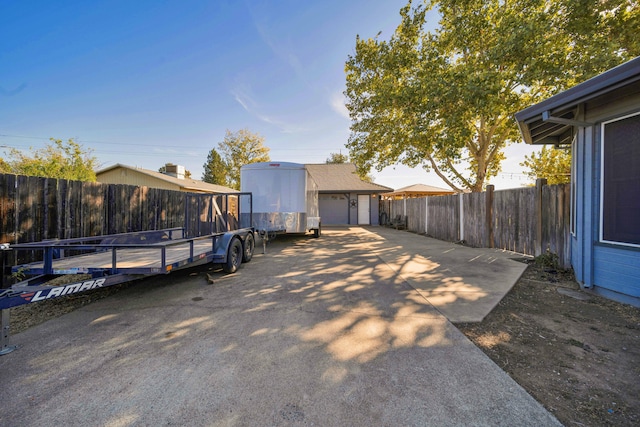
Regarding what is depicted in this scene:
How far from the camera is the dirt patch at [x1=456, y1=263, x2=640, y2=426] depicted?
1889mm

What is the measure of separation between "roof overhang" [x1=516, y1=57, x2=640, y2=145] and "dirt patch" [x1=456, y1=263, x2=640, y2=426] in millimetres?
3059

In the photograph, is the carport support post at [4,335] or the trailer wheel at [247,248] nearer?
the carport support post at [4,335]

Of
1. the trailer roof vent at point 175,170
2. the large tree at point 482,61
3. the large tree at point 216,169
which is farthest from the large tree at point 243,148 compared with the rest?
the large tree at point 482,61

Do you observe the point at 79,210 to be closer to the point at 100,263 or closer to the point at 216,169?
the point at 100,263

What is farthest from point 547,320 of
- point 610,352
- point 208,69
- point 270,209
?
point 208,69

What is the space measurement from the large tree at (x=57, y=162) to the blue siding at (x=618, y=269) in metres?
22.2

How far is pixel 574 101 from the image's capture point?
396 centimetres

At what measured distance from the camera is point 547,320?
3373 millimetres

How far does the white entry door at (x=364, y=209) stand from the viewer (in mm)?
22000

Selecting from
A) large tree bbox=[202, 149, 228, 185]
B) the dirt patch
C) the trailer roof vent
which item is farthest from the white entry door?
large tree bbox=[202, 149, 228, 185]

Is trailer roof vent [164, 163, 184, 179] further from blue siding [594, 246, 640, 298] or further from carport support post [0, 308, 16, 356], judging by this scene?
blue siding [594, 246, 640, 298]

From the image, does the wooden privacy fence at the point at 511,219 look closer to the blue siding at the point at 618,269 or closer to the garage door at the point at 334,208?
the blue siding at the point at 618,269

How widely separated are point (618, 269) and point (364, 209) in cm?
1831

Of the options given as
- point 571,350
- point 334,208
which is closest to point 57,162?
point 334,208
